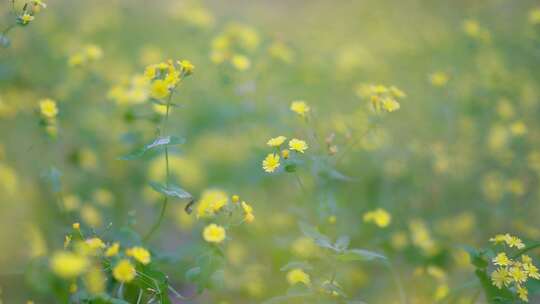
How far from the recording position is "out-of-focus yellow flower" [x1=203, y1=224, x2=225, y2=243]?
1736 millimetres

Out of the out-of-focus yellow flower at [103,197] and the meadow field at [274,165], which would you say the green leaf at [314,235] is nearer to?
the meadow field at [274,165]

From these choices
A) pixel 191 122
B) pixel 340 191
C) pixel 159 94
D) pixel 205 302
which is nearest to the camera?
pixel 159 94

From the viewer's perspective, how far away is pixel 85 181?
310 centimetres

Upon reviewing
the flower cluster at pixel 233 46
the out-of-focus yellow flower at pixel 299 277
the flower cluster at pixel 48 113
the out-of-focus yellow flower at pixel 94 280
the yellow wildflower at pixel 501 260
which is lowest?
the out-of-focus yellow flower at pixel 94 280

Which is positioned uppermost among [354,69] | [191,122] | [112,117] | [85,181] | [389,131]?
[354,69]

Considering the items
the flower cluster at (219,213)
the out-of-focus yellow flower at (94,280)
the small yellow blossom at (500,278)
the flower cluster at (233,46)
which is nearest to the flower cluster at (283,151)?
the flower cluster at (219,213)

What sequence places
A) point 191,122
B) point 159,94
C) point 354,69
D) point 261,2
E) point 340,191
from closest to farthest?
1. point 159,94
2. point 340,191
3. point 191,122
4. point 354,69
5. point 261,2

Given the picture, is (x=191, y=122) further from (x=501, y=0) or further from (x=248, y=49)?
(x=501, y=0)

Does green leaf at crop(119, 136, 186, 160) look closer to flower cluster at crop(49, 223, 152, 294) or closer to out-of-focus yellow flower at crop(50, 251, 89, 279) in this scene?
flower cluster at crop(49, 223, 152, 294)

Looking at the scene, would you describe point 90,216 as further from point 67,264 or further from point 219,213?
point 67,264

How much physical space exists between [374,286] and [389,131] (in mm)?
1264

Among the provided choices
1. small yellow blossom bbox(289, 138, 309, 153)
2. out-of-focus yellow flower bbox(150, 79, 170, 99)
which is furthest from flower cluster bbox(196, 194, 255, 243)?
out-of-focus yellow flower bbox(150, 79, 170, 99)

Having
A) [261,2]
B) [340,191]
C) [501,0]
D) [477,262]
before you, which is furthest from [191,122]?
[261,2]

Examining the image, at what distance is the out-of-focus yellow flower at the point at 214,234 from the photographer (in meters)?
1.74
